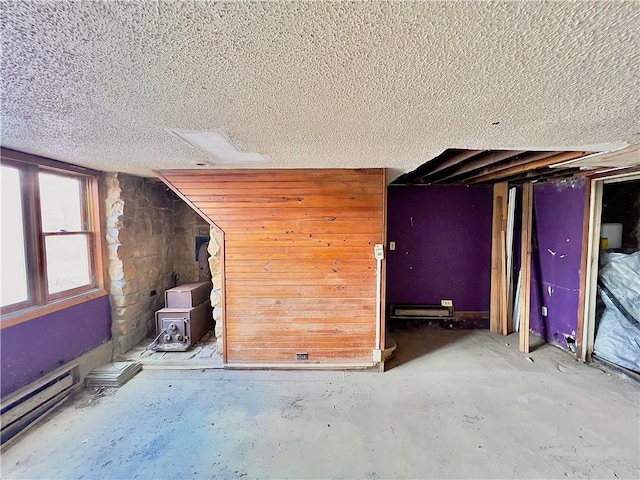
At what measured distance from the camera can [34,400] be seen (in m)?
2.22

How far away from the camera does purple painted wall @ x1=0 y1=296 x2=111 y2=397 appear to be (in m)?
2.13

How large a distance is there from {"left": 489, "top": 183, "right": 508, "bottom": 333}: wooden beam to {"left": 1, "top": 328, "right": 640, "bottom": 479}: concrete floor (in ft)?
3.33

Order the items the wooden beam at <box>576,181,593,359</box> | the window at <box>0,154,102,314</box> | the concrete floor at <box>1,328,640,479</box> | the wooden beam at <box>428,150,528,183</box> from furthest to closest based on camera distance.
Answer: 1. the wooden beam at <box>576,181,593,359</box>
2. the wooden beam at <box>428,150,528,183</box>
3. the window at <box>0,154,102,314</box>
4. the concrete floor at <box>1,328,640,479</box>

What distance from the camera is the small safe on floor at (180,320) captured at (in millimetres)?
3344

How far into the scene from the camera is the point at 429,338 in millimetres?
3916

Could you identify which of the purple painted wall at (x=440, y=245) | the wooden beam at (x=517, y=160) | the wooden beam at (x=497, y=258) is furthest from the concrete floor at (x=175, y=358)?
the wooden beam at (x=497, y=258)

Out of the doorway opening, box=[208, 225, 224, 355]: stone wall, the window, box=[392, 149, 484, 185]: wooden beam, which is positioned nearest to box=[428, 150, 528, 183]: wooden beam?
box=[392, 149, 484, 185]: wooden beam

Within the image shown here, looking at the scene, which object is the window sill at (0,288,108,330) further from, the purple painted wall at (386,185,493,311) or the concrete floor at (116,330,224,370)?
the purple painted wall at (386,185,493,311)

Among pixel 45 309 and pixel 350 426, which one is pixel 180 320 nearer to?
pixel 45 309

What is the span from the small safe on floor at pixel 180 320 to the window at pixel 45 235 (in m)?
0.76

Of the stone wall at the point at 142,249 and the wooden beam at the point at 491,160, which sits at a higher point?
the wooden beam at the point at 491,160

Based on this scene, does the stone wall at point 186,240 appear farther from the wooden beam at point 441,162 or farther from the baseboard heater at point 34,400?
the wooden beam at point 441,162

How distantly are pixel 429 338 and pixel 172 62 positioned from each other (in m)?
4.02

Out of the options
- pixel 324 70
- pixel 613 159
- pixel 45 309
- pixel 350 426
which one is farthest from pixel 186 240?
pixel 613 159
